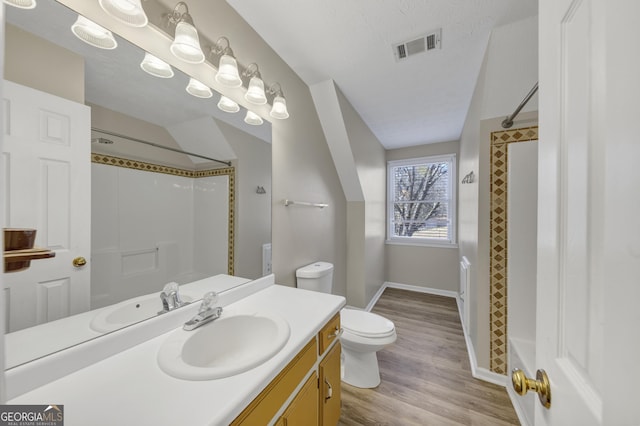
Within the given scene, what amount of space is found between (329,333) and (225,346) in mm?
461

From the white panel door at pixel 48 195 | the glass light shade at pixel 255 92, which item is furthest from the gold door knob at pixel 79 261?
the glass light shade at pixel 255 92

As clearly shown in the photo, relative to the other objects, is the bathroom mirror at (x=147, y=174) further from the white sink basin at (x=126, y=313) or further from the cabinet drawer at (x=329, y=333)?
the cabinet drawer at (x=329, y=333)

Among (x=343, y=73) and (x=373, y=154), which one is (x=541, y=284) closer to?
(x=343, y=73)

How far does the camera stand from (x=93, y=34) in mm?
740

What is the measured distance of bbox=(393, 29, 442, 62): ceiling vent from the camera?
4.63 feet

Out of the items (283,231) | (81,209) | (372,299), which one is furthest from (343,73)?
(372,299)

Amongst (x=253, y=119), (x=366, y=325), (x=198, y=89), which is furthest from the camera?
(x=366, y=325)

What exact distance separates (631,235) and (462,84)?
213cm

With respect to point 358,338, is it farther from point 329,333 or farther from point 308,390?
point 308,390

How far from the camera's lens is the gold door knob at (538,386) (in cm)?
47

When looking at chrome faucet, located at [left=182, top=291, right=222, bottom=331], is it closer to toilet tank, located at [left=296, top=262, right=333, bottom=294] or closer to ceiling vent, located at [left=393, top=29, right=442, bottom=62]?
toilet tank, located at [left=296, top=262, right=333, bottom=294]

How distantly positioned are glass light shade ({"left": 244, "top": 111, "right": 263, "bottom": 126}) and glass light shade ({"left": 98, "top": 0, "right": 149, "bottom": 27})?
0.57m

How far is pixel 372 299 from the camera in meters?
2.99

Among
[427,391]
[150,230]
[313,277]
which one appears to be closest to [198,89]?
[150,230]
